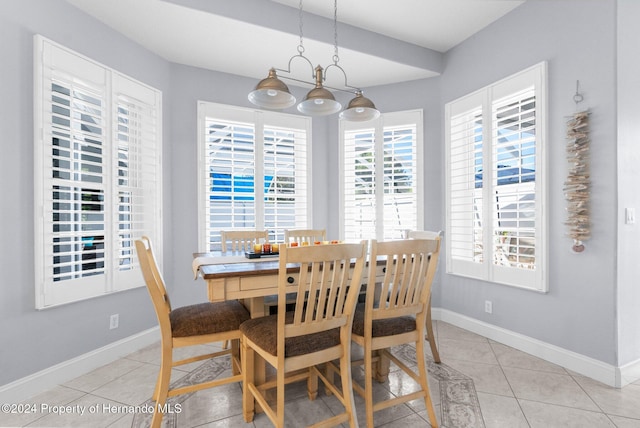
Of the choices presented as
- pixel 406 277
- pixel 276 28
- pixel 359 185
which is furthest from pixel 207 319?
pixel 359 185

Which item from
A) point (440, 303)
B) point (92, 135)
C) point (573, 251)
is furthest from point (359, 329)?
point (92, 135)

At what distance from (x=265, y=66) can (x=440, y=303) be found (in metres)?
3.35

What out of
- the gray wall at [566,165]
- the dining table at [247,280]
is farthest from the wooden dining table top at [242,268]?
the gray wall at [566,165]

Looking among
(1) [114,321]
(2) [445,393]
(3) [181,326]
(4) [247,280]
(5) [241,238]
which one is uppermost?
(5) [241,238]

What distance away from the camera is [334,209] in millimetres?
4172

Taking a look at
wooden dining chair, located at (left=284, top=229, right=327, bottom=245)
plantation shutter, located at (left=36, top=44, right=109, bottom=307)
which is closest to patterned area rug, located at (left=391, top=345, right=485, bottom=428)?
wooden dining chair, located at (left=284, top=229, right=327, bottom=245)

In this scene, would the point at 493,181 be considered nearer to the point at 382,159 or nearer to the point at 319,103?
the point at 382,159

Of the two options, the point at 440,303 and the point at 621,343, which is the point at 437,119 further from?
the point at 621,343

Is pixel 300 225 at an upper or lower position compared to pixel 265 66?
lower

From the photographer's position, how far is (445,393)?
2.13 metres

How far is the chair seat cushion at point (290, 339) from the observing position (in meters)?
1.56

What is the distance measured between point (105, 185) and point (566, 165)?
12.3 ft

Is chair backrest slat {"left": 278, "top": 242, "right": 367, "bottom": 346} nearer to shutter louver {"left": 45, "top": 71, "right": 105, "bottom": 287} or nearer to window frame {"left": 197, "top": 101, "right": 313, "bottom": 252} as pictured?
shutter louver {"left": 45, "top": 71, "right": 105, "bottom": 287}

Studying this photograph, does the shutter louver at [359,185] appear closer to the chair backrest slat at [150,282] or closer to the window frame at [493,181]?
the window frame at [493,181]
